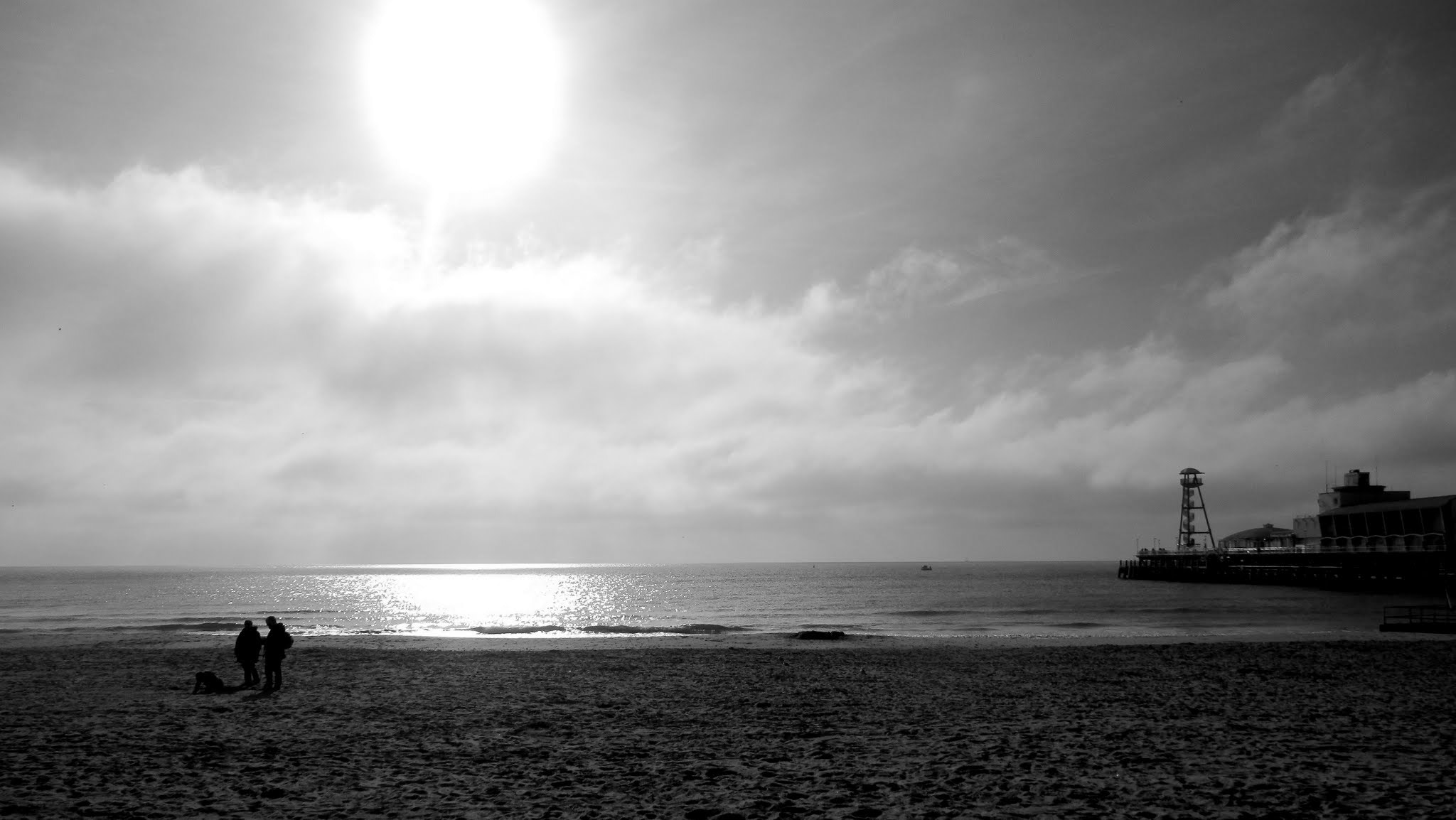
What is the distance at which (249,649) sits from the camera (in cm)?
2044

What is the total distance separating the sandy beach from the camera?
998 cm

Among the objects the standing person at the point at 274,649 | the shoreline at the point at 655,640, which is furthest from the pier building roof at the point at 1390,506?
the standing person at the point at 274,649

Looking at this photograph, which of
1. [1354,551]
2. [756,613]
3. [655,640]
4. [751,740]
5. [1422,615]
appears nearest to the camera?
[751,740]

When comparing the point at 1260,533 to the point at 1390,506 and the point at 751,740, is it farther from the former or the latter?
the point at 751,740

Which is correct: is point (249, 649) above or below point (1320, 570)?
above

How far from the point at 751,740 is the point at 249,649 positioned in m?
13.4

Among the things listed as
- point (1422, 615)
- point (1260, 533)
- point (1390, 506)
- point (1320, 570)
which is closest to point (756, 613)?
point (1422, 615)

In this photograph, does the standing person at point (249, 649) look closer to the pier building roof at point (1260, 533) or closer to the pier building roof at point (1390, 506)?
the pier building roof at point (1390, 506)

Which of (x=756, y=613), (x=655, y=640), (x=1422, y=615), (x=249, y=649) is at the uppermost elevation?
(x=249, y=649)

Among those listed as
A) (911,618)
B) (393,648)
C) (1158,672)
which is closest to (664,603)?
(911,618)

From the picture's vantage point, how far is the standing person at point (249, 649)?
20.4m

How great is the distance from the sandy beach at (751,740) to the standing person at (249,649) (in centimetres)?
104

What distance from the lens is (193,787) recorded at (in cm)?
1084

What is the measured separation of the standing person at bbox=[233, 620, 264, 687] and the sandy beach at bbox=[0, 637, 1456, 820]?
1044 millimetres
